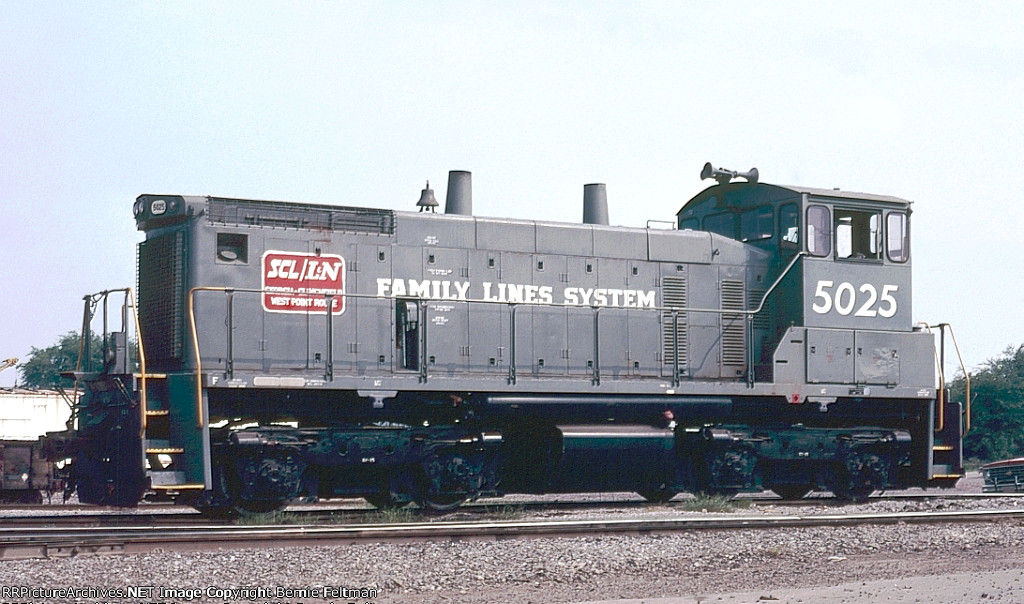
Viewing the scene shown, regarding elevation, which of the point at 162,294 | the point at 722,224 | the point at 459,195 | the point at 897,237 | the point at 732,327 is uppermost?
the point at 459,195

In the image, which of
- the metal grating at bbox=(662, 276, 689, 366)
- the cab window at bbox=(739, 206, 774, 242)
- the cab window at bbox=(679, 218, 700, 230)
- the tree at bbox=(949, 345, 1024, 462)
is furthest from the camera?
the tree at bbox=(949, 345, 1024, 462)

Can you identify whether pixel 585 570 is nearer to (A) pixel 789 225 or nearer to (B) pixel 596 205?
(B) pixel 596 205

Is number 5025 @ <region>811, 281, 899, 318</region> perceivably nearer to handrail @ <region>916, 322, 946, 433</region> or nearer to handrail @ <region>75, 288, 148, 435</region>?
handrail @ <region>916, 322, 946, 433</region>

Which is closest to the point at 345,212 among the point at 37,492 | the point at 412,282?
the point at 412,282

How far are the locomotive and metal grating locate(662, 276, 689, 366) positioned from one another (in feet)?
0.09

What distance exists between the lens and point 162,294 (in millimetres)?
12852

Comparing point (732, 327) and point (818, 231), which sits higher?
point (818, 231)

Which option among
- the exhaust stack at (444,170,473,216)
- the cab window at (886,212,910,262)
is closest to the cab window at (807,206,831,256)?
the cab window at (886,212,910,262)

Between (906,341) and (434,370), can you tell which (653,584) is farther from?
(906,341)

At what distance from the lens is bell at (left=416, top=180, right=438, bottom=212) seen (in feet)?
46.1

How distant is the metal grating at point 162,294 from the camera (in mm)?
12539

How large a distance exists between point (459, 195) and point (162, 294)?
11.7ft

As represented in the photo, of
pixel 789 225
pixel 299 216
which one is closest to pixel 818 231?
pixel 789 225

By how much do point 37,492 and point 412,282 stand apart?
7676mm
